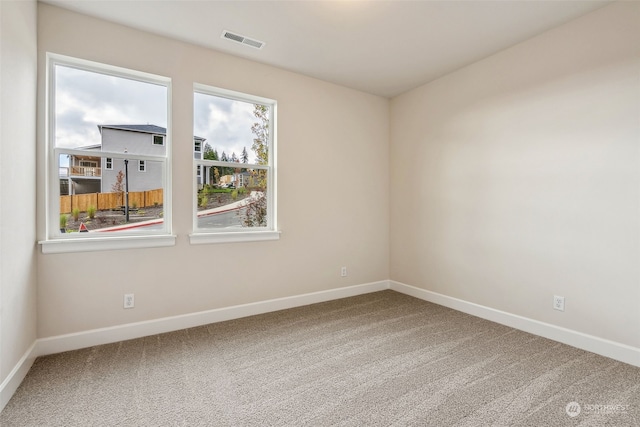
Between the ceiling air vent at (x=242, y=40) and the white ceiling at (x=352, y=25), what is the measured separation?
55 millimetres

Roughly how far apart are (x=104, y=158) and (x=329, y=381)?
8.61 feet

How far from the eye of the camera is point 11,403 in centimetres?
179

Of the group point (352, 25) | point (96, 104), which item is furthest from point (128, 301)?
point (352, 25)

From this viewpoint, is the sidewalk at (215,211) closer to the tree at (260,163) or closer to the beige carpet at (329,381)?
the tree at (260,163)

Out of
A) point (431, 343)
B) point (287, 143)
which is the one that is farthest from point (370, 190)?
point (431, 343)

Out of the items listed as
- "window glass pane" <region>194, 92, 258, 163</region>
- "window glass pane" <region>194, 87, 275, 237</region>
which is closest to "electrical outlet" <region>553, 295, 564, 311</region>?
"window glass pane" <region>194, 87, 275, 237</region>

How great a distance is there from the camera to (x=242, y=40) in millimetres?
2895

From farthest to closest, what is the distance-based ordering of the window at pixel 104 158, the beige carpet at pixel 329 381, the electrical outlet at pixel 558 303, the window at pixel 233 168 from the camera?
1. the window at pixel 233 168
2. the electrical outlet at pixel 558 303
3. the window at pixel 104 158
4. the beige carpet at pixel 329 381

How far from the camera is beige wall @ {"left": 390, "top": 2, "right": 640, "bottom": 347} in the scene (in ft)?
7.63

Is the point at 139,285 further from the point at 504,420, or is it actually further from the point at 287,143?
the point at 504,420

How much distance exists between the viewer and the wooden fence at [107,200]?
2.57m

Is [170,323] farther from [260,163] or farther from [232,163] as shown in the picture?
[260,163]

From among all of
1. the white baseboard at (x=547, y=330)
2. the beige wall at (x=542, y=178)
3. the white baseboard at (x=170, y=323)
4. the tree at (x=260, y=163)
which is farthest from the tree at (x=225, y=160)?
the white baseboard at (x=547, y=330)

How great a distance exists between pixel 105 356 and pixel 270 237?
1744mm
